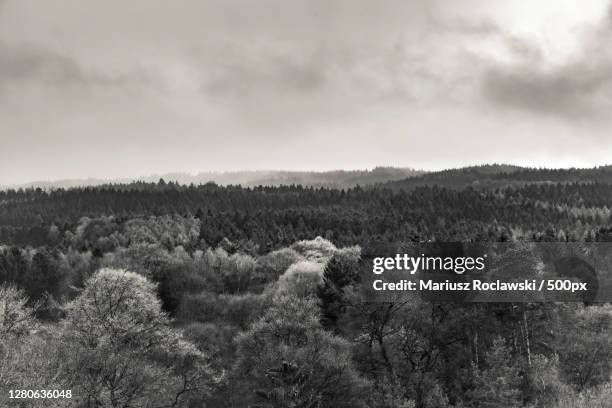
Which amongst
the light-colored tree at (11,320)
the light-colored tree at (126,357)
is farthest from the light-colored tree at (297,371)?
the light-colored tree at (11,320)

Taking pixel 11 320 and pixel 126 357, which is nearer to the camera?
pixel 126 357

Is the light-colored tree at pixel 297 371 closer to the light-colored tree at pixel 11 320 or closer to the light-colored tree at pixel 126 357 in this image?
the light-colored tree at pixel 126 357

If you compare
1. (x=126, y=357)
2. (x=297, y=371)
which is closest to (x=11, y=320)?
(x=126, y=357)

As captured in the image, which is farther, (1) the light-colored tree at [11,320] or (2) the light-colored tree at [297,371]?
(1) the light-colored tree at [11,320]

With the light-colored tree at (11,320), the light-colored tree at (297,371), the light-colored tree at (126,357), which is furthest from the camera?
the light-colored tree at (11,320)

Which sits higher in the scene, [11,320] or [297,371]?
[11,320]

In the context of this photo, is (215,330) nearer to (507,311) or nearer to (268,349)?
(268,349)

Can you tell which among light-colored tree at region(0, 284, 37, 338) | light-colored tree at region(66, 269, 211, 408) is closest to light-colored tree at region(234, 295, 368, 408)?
light-colored tree at region(66, 269, 211, 408)

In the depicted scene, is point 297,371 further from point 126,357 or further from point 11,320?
point 11,320

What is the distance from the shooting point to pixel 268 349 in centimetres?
4984

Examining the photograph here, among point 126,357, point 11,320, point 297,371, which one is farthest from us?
point 11,320

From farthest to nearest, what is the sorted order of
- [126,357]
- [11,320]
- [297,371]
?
[11,320] → [126,357] → [297,371]

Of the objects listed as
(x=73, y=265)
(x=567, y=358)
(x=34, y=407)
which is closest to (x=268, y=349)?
(x=34, y=407)

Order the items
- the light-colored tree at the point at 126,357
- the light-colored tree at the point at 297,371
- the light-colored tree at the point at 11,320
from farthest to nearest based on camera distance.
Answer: the light-colored tree at the point at 11,320 < the light-colored tree at the point at 297,371 < the light-colored tree at the point at 126,357
